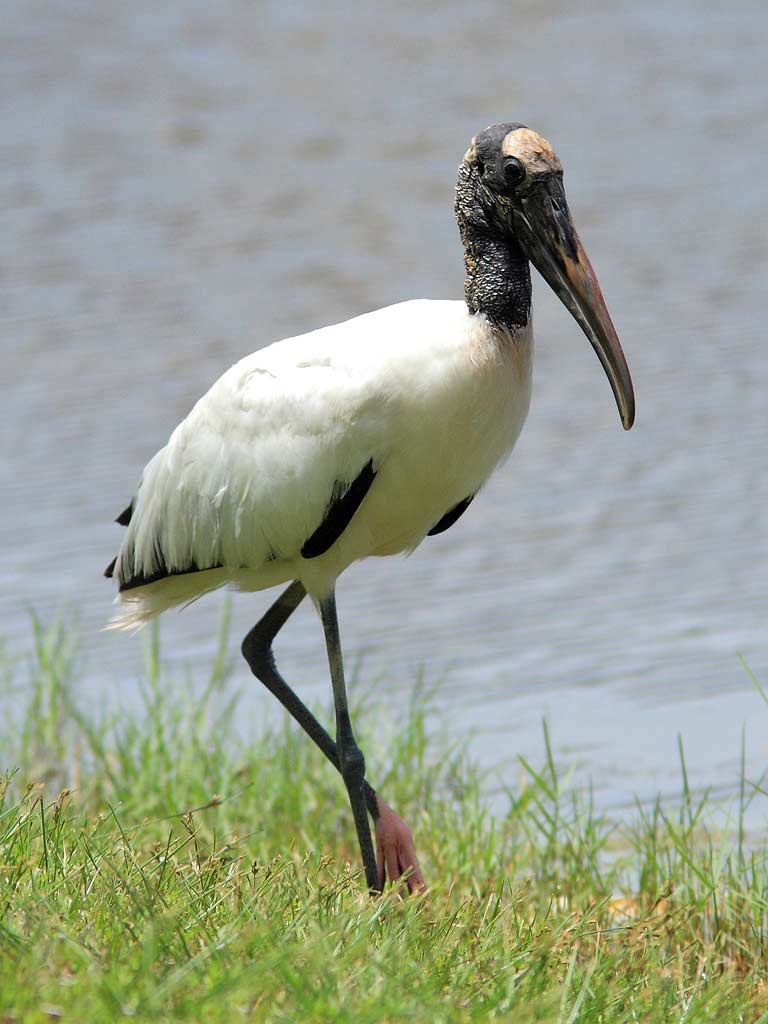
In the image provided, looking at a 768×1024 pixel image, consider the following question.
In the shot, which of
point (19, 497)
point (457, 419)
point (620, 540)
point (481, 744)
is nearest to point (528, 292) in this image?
point (457, 419)

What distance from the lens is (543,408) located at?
8914 millimetres

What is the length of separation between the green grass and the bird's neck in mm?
1285

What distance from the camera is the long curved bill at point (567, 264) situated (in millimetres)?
4227

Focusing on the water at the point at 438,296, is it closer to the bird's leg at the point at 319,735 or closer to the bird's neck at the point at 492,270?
the bird's leg at the point at 319,735

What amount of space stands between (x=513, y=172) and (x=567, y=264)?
250mm

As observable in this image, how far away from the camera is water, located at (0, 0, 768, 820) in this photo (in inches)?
267

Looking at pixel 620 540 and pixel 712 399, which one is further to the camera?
pixel 712 399

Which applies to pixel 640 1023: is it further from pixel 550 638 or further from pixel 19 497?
pixel 19 497

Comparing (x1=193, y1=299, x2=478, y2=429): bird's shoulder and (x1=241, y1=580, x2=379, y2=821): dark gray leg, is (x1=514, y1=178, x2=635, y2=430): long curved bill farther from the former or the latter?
(x1=241, y1=580, x2=379, y2=821): dark gray leg

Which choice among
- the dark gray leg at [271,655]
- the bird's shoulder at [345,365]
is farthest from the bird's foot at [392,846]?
the bird's shoulder at [345,365]

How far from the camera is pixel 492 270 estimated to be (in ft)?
14.2

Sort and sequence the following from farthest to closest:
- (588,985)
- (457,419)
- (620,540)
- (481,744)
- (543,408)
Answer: (543,408), (620,540), (481,744), (457,419), (588,985)

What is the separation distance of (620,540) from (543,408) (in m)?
1.40

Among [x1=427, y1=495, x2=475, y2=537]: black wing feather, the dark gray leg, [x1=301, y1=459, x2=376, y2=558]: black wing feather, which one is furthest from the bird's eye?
the dark gray leg
